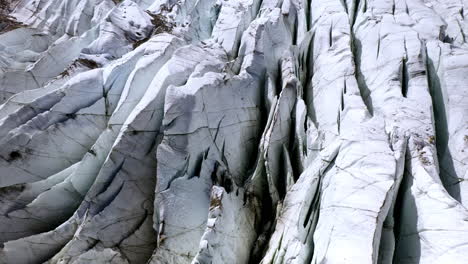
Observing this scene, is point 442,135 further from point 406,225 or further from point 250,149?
point 250,149

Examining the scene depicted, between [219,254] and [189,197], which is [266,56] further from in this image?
[219,254]

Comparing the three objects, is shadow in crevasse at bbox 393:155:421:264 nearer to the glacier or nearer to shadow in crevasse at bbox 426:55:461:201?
the glacier

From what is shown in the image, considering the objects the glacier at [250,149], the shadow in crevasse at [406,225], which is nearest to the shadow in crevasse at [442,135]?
the glacier at [250,149]

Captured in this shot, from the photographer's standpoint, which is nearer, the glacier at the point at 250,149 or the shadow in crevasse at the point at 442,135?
the glacier at the point at 250,149

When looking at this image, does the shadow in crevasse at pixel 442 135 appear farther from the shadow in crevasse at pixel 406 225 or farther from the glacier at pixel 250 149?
the shadow in crevasse at pixel 406 225

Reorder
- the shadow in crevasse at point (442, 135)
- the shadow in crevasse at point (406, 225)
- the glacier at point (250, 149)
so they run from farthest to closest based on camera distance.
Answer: the shadow in crevasse at point (442, 135)
the glacier at point (250, 149)
the shadow in crevasse at point (406, 225)

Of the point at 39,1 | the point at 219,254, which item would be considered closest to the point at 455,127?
the point at 219,254
